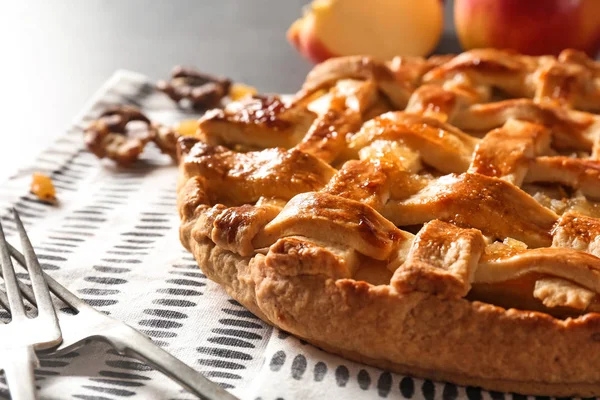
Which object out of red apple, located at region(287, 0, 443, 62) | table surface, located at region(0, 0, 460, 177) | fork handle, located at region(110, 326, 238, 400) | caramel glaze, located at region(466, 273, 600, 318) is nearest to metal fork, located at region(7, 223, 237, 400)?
fork handle, located at region(110, 326, 238, 400)

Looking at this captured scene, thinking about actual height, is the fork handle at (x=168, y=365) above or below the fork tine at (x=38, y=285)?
above

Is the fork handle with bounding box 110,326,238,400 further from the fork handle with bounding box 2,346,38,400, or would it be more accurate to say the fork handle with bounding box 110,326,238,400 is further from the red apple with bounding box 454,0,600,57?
the red apple with bounding box 454,0,600,57

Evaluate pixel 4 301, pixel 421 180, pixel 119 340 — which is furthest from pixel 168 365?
pixel 421 180

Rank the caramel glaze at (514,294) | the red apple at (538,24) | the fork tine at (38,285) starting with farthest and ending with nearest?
the red apple at (538,24)
the fork tine at (38,285)
the caramel glaze at (514,294)

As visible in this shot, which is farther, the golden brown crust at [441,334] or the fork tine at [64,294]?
the fork tine at [64,294]

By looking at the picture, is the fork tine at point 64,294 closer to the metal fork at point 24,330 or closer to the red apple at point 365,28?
the metal fork at point 24,330

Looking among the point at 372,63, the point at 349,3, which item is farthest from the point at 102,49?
the point at 372,63

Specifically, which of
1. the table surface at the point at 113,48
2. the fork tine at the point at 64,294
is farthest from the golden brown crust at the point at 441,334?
the table surface at the point at 113,48
